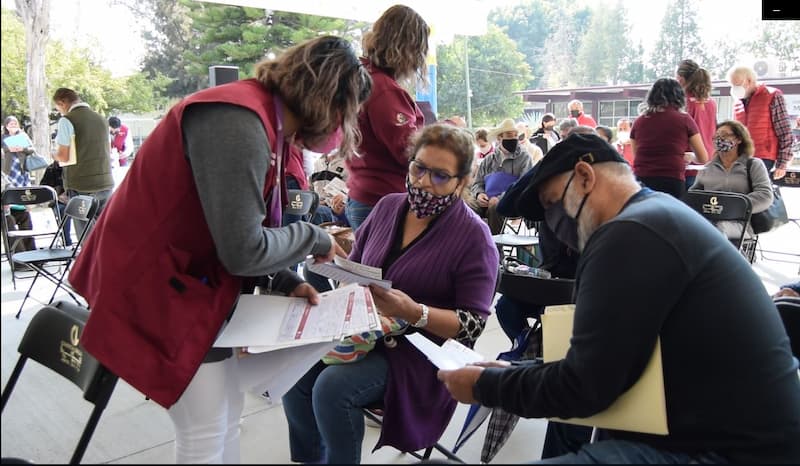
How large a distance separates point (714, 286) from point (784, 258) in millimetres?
5603

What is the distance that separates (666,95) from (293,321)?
366 cm

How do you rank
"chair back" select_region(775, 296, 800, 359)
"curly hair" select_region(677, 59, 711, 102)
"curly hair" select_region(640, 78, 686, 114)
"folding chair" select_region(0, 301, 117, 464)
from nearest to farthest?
"folding chair" select_region(0, 301, 117, 464) → "chair back" select_region(775, 296, 800, 359) → "curly hair" select_region(640, 78, 686, 114) → "curly hair" select_region(677, 59, 711, 102)

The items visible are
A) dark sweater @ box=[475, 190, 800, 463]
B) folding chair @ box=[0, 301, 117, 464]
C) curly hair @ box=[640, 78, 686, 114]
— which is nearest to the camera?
dark sweater @ box=[475, 190, 800, 463]

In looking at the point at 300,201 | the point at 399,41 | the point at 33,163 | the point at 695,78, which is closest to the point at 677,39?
the point at 695,78

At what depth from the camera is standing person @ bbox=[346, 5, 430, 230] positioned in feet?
7.86

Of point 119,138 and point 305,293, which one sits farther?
point 119,138

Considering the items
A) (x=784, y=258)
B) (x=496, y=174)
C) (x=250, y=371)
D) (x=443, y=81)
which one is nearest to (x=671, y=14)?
(x=443, y=81)

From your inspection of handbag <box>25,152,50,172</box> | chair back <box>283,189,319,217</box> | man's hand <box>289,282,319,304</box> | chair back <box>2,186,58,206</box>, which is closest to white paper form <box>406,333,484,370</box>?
man's hand <box>289,282,319,304</box>

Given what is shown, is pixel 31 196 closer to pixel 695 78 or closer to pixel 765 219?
pixel 695 78

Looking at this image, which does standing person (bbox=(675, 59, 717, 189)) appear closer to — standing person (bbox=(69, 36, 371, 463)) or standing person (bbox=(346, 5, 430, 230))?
standing person (bbox=(346, 5, 430, 230))

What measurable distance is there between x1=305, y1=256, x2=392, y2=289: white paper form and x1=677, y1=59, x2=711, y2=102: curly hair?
4110 mm

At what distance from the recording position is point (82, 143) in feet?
16.5

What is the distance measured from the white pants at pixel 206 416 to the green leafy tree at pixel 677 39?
8858 millimetres

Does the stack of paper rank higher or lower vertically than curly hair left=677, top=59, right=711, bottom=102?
lower
